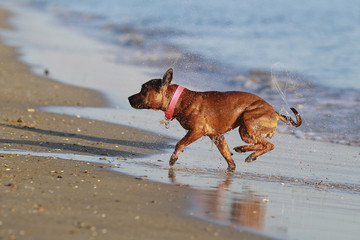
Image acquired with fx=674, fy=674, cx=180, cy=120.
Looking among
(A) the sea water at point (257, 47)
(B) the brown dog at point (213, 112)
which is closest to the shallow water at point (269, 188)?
(B) the brown dog at point (213, 112)

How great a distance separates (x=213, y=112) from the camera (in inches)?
321

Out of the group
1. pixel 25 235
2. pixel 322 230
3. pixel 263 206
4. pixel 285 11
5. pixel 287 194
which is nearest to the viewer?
pixel 25 235

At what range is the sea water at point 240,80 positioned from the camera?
6.41 metres

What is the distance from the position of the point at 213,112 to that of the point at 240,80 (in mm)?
8372

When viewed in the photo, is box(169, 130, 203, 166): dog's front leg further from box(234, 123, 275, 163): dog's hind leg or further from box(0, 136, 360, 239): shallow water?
box(234, 123, 275, 163): dog's hind leg

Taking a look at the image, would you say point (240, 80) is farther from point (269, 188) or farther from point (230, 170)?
point (269, 188)

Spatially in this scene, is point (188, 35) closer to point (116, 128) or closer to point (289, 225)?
point (116, 128)

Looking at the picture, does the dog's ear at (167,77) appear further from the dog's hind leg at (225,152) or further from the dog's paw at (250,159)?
the dog's paw at (250,159)

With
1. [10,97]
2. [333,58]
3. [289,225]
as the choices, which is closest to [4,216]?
[289,225]

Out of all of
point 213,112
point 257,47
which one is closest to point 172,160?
point 213,112

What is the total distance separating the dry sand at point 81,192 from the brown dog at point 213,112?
0.97 metres

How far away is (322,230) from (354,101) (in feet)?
28.1

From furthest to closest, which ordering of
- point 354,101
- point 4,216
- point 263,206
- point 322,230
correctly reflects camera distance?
point 354,101
point 263,206
point 322,230
point 4,216

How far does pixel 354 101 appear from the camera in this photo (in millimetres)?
13727
